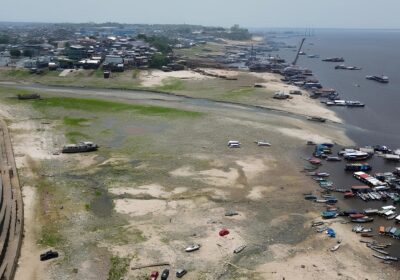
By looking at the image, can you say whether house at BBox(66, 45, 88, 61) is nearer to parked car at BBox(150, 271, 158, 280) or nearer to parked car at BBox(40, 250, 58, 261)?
parked car at BBox(40, 250, 58, 261)

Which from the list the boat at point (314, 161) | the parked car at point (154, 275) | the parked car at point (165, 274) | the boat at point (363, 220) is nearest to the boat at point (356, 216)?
the boat at point (363, 220)

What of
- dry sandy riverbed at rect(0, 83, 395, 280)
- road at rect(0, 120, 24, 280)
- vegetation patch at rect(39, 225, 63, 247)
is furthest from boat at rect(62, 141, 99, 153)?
vegetation patch at rect(39, 225, 63, 247)

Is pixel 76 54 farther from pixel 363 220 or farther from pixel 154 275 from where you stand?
pixel 154 275

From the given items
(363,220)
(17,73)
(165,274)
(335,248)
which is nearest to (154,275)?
(165,274)

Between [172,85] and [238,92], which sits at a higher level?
[172,85]

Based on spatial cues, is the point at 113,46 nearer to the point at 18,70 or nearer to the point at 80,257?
the point at 18,70
